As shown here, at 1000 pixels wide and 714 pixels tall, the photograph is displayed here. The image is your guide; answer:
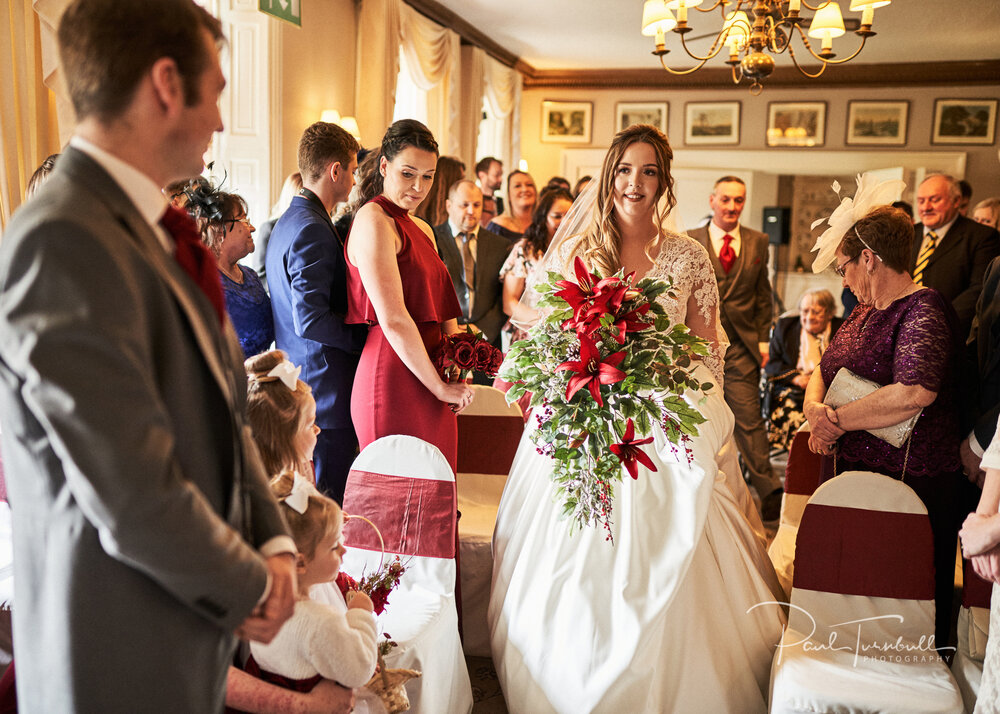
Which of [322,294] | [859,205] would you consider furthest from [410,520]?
[859,205]

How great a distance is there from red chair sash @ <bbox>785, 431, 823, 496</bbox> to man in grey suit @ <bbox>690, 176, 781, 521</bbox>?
1707 millimetres

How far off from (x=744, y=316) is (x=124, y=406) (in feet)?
14.3

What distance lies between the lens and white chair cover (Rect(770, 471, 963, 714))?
2.08 meters

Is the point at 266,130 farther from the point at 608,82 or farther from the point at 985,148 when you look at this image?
the point at 985,148

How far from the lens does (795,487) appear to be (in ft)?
9.60

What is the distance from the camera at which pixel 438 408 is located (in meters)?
2.62

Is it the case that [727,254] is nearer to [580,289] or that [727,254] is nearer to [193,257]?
[580,289]

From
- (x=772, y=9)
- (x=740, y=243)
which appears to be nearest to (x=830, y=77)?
(x=772, y=9)

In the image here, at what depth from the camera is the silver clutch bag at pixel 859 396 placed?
7.70 ft

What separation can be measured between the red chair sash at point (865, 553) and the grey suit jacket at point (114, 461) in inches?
64.5

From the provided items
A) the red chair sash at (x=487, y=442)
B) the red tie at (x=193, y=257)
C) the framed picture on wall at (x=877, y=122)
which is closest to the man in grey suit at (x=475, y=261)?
the red chair sash at (x=487, y=442)

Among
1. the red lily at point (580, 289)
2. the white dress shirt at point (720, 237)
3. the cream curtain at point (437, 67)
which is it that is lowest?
the red lily at point (580, 289)

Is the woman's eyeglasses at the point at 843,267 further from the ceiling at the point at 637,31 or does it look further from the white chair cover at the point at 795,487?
the ceiling at the point at 637,31

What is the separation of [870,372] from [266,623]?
1.99m
